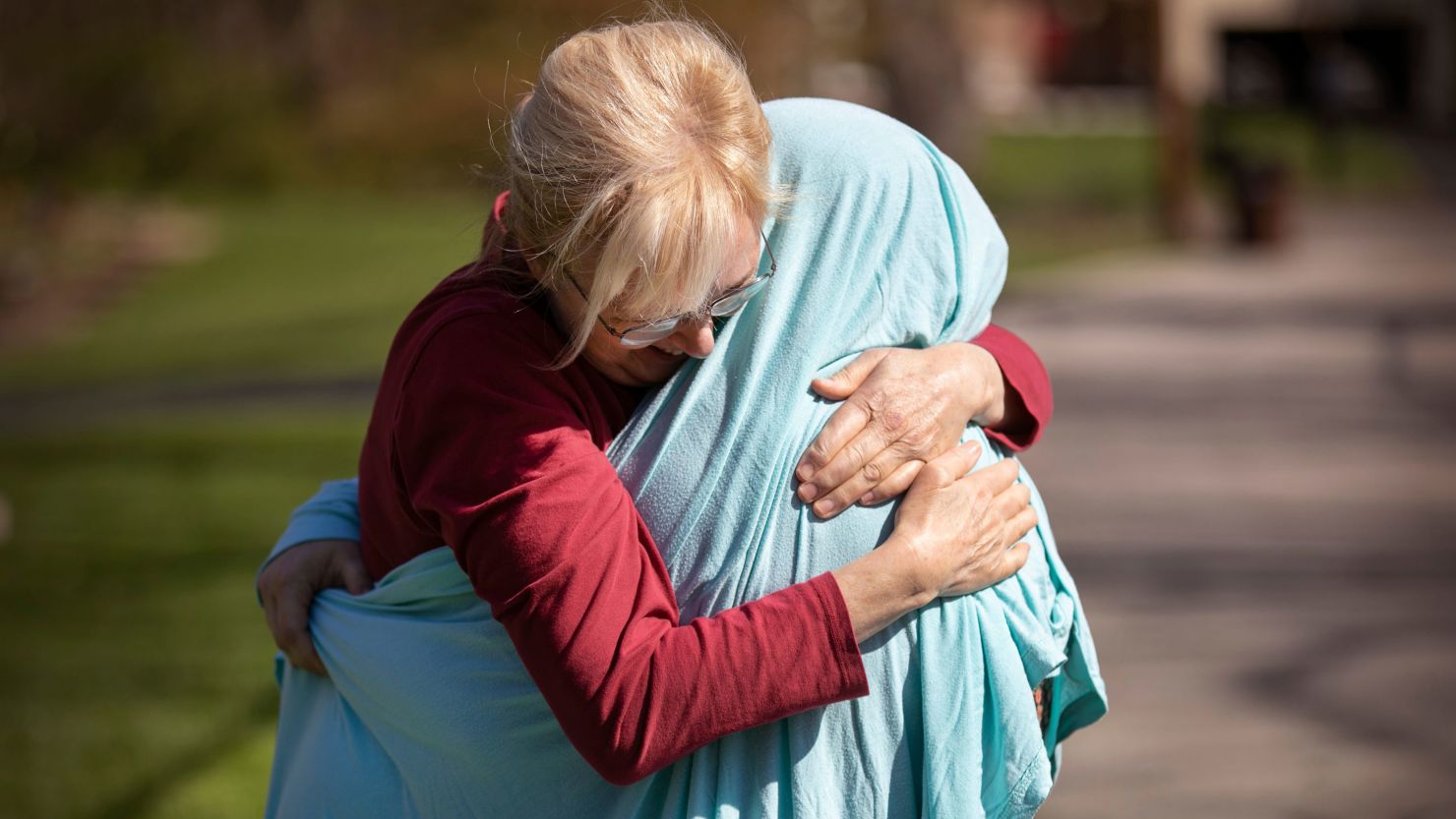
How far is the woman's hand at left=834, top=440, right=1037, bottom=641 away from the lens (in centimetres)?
166

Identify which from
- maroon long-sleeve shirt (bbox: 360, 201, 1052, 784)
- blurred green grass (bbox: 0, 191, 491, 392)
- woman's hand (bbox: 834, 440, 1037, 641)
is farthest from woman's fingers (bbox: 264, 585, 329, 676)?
blurred green grass (bbox: 0, 191, 491, 392)

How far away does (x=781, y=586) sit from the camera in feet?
5.62

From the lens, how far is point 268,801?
2.19 meters

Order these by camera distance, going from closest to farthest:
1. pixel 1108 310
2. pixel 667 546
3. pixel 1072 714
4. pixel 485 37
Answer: pixel 667 546 < pixel 1072 714 < pixel 1108 310 < pixel 485 37

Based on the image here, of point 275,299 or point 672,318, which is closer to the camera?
point 672,318

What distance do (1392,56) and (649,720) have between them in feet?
143

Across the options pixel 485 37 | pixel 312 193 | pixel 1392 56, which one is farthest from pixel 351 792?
pixel 1392 56

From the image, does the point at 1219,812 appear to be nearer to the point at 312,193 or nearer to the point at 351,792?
the point at 351,792

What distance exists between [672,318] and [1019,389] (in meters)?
0.58

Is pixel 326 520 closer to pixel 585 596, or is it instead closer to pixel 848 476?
pixel 585 596

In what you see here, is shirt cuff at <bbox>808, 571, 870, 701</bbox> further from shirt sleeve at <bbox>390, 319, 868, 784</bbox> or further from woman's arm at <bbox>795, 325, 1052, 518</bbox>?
woman's arm at <bbox>795, 325, 1052, 518</bbox>

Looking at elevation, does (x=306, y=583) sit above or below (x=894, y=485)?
below

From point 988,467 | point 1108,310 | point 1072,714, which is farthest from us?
point 1108,310

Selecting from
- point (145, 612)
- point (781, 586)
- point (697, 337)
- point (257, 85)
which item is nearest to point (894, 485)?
point (781, 586)
